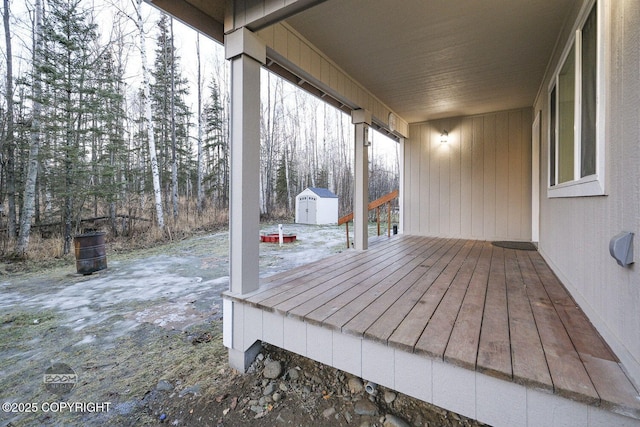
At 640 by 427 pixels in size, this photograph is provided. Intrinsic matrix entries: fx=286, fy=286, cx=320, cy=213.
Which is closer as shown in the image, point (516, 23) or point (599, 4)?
point (599, 4)

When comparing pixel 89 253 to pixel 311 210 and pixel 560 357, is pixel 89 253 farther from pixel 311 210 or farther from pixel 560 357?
pixel 311 210

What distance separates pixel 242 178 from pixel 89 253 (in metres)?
4.25

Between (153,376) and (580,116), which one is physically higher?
(580,116)

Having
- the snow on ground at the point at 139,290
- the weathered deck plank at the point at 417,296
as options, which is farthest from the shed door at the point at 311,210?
the weathered deck plank at the point at 417,296

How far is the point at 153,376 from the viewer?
203cm

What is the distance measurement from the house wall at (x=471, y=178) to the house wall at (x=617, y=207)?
350 centimetres

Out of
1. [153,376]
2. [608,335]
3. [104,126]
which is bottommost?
[153,376]

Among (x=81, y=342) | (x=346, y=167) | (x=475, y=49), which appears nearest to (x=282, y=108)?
(x=346, y=167)

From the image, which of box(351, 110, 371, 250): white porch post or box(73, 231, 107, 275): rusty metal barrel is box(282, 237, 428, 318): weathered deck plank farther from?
box(73, 231, 107, 275): rusty metal barrel

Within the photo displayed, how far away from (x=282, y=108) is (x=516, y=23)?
15.1m

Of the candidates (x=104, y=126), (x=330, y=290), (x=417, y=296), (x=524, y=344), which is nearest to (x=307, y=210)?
(x=104, y=126)

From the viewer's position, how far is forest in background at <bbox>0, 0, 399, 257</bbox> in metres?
6.07

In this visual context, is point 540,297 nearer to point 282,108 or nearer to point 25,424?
point 25,424

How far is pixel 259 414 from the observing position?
5.57 feet
